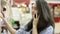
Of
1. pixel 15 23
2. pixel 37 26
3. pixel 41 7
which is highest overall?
pixel 41 7

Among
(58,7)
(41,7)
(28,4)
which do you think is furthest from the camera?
(58,7)

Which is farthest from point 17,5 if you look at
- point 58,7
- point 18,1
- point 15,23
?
point 58,7

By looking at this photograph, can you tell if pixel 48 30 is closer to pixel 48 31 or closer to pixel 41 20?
pixel 48 31

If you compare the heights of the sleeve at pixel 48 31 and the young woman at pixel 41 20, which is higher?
the young woman at pixel 41 20

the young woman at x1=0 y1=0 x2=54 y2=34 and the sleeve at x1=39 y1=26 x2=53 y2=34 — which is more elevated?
the young woman at x1=0 y1=0 x2=54 y2=34

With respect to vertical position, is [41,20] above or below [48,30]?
above

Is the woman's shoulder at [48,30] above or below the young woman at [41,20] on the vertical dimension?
below

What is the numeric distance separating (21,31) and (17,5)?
0.97 meters

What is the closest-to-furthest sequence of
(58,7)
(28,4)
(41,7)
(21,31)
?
(41,7) < (21,31) < (28,4) < (58,7)

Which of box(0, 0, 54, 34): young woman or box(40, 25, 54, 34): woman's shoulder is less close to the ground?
box(0, 0, 54, 34): young woman

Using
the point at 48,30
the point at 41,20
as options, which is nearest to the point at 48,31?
the point at 48,30

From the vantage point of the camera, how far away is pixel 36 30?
1.72m

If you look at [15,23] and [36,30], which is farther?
[15,23]

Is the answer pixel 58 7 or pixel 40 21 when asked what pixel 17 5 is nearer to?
pixel 58 7
